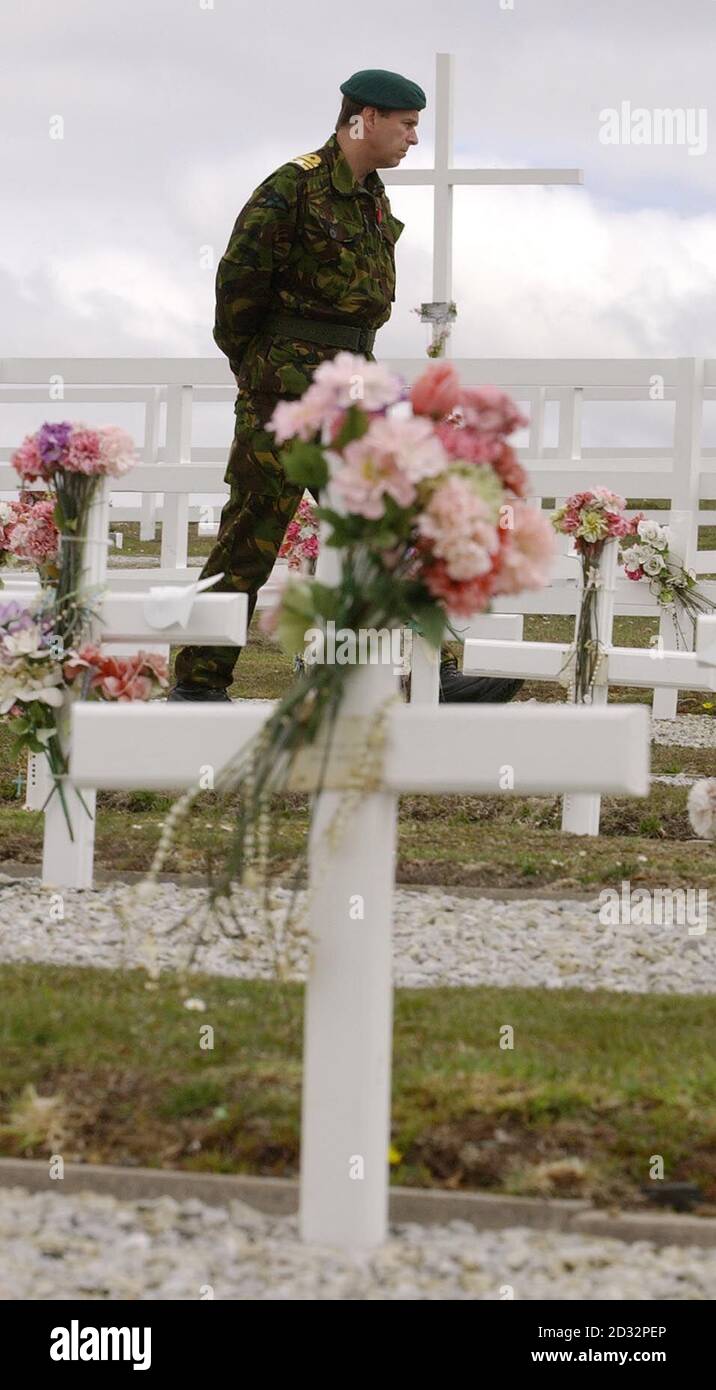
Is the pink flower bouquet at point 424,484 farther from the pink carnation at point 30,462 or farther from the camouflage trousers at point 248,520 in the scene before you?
the camouflage trousers at point 248,520

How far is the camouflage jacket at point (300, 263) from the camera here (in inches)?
254

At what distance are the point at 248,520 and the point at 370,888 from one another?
382cm

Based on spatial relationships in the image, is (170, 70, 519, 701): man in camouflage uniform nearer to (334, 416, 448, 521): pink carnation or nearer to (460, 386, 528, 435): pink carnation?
(460, 386, 528, 435): pink carnation

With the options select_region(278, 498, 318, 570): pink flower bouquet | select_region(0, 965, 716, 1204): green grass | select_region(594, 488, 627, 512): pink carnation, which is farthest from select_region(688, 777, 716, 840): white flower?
select_region(278, 498, 318, 570): pink flower bouquet

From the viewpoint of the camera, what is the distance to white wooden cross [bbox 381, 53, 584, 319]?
37.0ft

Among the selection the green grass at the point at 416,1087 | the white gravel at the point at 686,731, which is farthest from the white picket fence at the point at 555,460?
the green grass at the point at 416,1087

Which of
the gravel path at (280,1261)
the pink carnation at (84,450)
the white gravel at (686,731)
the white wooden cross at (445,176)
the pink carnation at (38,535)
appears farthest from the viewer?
the white wooden cross at (445,176)

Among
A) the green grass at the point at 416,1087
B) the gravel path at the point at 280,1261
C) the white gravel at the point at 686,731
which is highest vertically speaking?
the white gravel at the point at 686,731

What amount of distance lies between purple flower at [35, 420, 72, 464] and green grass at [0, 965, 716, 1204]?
1610 mm

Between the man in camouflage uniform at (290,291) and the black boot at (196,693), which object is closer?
the man in camouflage uniform at (290,291)

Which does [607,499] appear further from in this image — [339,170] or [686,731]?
[686,731]

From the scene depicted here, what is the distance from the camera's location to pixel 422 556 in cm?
284

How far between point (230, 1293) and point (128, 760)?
83cm

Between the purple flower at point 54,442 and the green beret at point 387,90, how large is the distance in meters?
2.08
